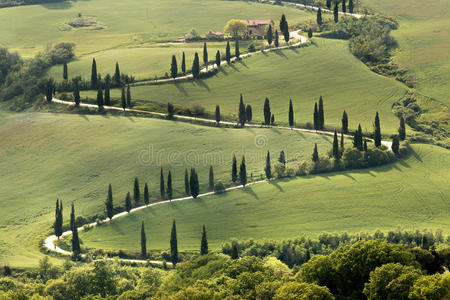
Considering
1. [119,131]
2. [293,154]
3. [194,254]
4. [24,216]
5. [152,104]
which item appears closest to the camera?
[194,254]

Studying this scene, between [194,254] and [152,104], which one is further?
[152,104]

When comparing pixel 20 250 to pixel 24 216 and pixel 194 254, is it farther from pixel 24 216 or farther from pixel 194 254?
pixel 194 254

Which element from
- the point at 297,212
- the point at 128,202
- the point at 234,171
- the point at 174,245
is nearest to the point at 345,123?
the point at 234,171

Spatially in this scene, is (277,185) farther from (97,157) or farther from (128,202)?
(97,157)

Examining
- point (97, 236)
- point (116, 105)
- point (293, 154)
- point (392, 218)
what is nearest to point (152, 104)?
point (116, 105)

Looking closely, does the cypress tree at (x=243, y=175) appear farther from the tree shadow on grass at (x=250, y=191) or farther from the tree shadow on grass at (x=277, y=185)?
the tree shadow on grass at (x=277, y=185)

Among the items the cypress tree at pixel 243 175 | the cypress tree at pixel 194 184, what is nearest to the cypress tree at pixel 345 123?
the cypress tree at pixel 243 175

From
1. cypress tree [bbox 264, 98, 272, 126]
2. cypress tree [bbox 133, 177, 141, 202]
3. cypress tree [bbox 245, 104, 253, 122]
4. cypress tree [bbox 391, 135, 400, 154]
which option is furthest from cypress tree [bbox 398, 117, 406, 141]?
cypress tree [bbox 133, 177, 141, 202]

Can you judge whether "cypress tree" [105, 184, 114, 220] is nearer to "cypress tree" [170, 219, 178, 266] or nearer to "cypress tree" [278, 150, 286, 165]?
"cypress tree" [170, 219, 178, 266]
